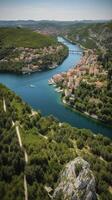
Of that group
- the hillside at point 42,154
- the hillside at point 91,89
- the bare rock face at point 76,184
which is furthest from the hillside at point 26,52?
the bare rock face at point 76,184

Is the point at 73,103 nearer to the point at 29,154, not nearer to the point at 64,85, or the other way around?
the point at 64,85

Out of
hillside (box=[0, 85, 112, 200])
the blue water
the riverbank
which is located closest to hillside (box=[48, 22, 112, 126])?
the riverbank

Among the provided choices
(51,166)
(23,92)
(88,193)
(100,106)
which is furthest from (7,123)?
(23,92)

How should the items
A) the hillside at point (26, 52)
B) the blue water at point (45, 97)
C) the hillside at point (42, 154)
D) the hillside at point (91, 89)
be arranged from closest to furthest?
the hillside at point (42, 154), the blue water at point (45, 97), the hillside at point (91, 89), the hillside at point (26, 52)

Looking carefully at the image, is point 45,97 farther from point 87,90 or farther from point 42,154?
point 42,154

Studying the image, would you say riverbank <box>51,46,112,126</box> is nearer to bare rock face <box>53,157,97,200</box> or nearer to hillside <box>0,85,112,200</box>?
hillside <box>0,85,112,200</box>

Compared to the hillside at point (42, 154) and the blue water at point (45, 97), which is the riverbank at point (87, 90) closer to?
the blue water at point (45, 97)

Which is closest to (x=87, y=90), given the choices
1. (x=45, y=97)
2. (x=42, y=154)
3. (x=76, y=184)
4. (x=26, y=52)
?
(x=45, y=97)
